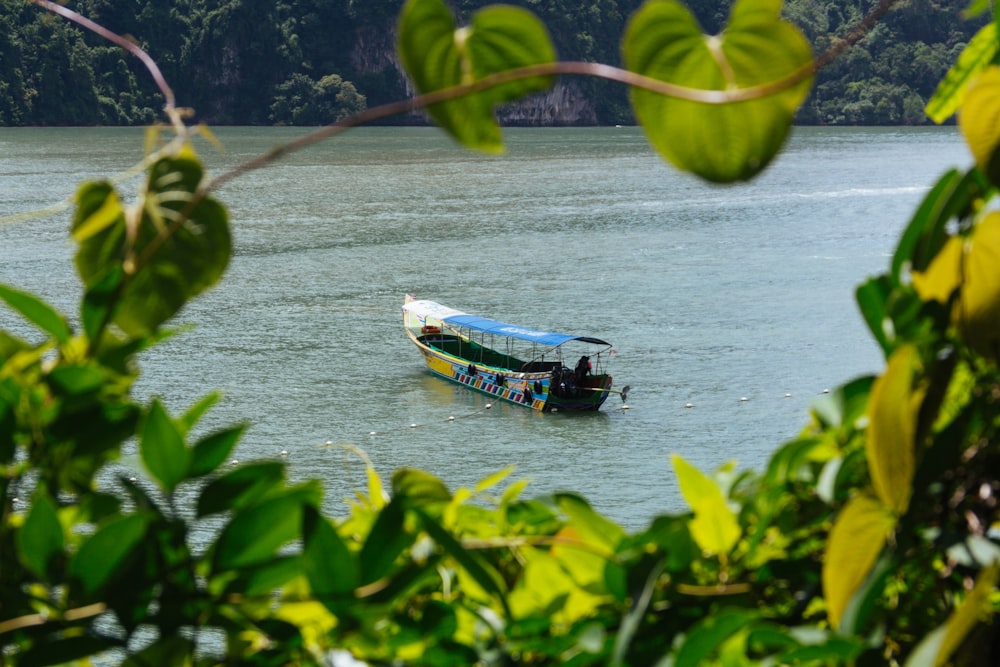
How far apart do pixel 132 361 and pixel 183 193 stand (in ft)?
0.23

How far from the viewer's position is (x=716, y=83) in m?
0.34

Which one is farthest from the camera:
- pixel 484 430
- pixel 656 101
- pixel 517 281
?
pixel 517 281

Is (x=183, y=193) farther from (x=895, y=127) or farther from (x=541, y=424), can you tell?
(x=895, y=127)

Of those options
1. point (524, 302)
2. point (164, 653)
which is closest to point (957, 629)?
point (164, 653)

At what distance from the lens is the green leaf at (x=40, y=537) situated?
1.16 feet

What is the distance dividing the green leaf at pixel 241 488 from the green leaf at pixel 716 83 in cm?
16

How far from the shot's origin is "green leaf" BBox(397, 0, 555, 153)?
0.32 metres

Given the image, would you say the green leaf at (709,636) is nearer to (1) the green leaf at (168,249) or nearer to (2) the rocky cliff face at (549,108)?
(1) the green leaf at (168,249)

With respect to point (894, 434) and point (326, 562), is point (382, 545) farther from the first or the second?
point (894, 434)

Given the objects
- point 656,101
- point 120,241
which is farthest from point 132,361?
point 656,101

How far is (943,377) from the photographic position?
0.34 metres


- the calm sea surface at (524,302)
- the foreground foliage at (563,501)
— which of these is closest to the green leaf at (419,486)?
the foreground foliage at (563,501)

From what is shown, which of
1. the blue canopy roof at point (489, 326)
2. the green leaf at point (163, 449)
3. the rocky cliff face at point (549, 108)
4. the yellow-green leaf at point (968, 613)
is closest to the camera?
the yellow-green leaf at point (968, 613)

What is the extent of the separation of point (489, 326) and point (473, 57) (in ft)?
43.7
